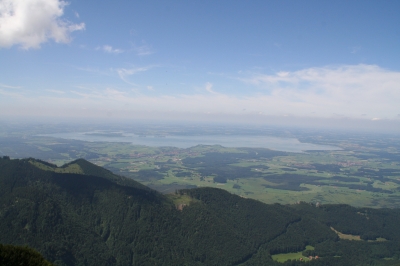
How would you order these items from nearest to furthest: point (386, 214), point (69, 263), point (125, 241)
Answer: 1. point (69, 263)
2. point (125, 241)
3. point (386, 214)

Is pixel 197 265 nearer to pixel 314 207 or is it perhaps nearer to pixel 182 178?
pixel 314 207

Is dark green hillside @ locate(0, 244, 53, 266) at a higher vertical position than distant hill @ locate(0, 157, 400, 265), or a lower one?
higher

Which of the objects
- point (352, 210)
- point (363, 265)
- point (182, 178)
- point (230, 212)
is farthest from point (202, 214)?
point (182, 178)

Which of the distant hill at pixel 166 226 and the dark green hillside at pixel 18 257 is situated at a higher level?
the dark green hillside at pixel 18 257

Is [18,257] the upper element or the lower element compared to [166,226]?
upper

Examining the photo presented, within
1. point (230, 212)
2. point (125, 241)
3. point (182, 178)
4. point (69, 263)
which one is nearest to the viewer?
point (69, 263)

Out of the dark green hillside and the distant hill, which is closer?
the dark green hillside

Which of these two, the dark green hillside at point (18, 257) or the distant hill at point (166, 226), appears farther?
the distant hill at point (166, 226)

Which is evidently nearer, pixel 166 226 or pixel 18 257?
pixel 18 257
